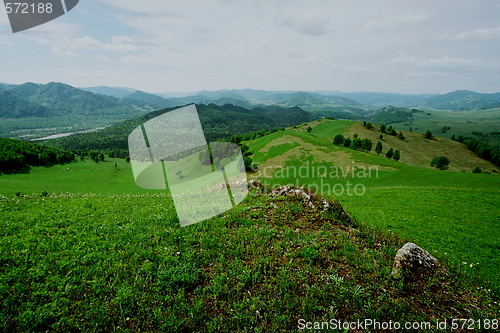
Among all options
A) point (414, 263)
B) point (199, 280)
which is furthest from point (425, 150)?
point (199, 280)

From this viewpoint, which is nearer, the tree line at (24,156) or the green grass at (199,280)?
the green grass at (199,280)

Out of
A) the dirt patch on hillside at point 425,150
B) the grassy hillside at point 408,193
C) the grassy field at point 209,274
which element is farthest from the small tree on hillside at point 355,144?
the grassy field at point 209,274

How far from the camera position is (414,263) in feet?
24.8

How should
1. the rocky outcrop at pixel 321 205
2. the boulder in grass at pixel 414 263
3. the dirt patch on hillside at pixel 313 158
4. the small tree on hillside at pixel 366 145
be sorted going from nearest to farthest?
the boulder in grass at pixel 414 263 → the rocky outcrop at pixel 321 205 → the dirt patch on hillside at pixel 313 158 → the small tree on hillside at pixel 366 145

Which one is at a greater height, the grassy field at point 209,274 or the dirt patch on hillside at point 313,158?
the grassy field at point 209,274

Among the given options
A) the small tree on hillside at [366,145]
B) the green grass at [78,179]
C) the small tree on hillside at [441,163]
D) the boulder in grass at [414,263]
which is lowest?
the green grass at [78,179]

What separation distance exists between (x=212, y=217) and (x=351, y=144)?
101 meters

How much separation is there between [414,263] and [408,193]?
29.3 meters

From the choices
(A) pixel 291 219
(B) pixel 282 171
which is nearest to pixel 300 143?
(B) pixel 282 171

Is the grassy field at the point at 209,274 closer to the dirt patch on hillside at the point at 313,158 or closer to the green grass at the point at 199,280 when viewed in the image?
the green grass at the point at 199,280

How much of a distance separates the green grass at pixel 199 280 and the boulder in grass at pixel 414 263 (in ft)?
1.19

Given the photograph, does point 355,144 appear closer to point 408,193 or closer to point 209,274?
point 408,193

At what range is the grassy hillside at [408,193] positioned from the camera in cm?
1594

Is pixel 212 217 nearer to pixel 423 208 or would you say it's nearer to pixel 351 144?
pixel 423 208
